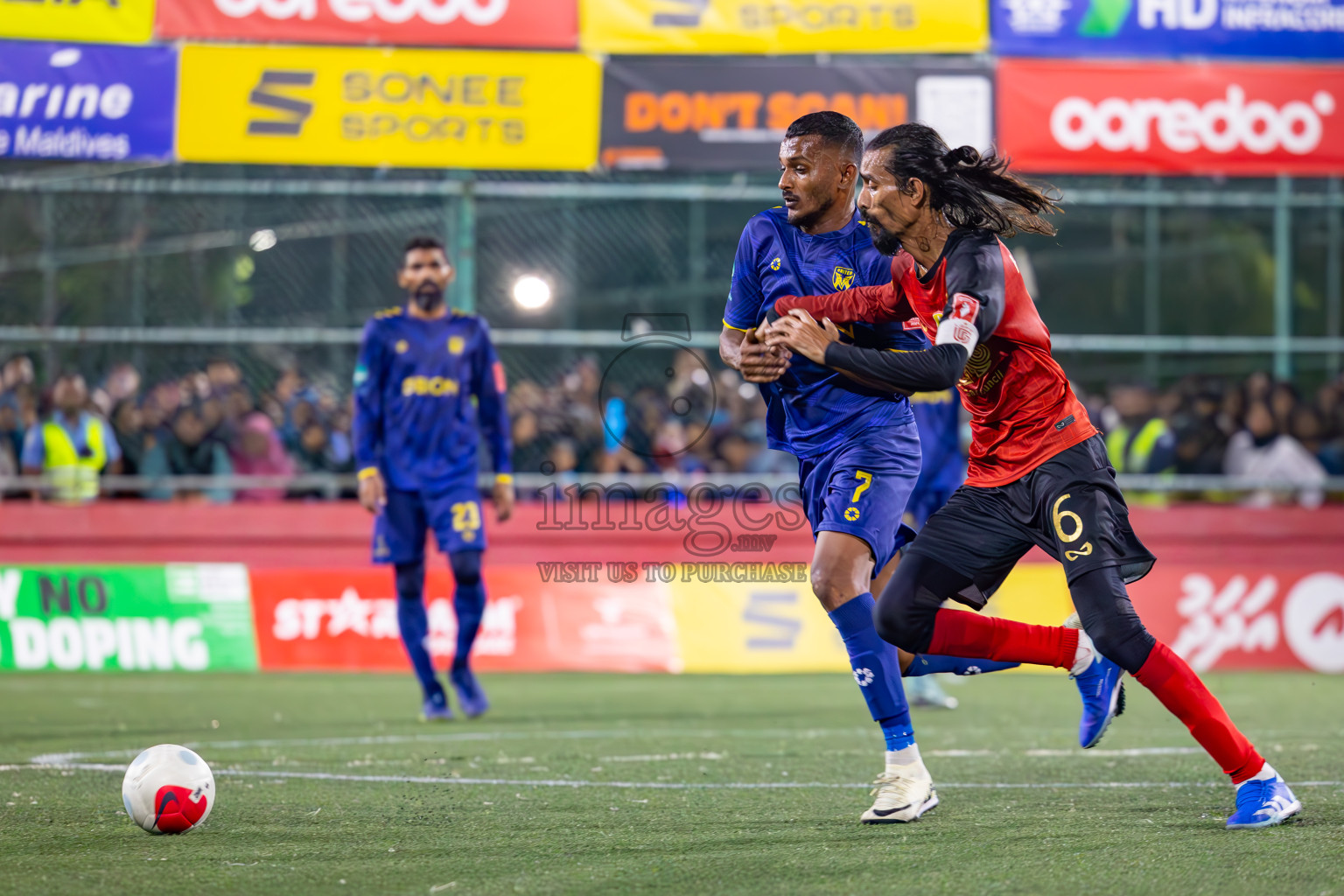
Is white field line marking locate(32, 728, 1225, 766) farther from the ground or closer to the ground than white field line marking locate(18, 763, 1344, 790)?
closer to the ground

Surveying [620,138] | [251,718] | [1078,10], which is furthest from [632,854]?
[1078,10]

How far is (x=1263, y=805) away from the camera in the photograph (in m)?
4.34

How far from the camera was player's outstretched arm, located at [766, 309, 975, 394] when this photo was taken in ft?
14.2

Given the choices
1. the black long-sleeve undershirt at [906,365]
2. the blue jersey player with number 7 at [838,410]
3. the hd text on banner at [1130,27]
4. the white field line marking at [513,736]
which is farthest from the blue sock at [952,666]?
the hd text on banner at [1130,27]

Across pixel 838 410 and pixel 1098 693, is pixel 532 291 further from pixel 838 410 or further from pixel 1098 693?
pixel 1098 693

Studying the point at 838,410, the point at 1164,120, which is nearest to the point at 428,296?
the point at 838,410

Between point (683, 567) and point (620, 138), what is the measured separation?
11.1 ft

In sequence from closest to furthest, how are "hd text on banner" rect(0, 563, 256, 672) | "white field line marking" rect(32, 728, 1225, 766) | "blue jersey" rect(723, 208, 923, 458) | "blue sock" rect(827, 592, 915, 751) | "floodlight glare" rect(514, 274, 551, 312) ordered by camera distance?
1. "blue sock" rect(827, 592, 915, 751)
2. "blue jersey" rect(723, 208, 923, 458)
3. "white field line marking" rect(32, 728, 1225, 766)
4. "hd text on banner" rect(0, 563, 256, 672)
5. "floodlight glare" rect(514, 274, 551, 312)

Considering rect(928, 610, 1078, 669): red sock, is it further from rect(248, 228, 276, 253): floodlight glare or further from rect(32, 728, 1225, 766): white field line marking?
rect(248, 228, 276, 253): floodlight glare

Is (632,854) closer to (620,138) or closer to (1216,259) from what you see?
(620,138)

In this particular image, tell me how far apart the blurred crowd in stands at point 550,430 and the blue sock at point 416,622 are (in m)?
3.84

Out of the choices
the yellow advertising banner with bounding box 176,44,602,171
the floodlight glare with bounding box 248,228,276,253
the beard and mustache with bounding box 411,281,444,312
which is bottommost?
the beard and mustache with bounding box 411,281,444,312

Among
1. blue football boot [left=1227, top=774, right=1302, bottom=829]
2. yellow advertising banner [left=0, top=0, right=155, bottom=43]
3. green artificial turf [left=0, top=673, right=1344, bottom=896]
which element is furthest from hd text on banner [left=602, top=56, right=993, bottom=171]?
blue football boot [left=1227, top=774, right=1302, bottom=829]

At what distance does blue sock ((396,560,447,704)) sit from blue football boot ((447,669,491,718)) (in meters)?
0.09
